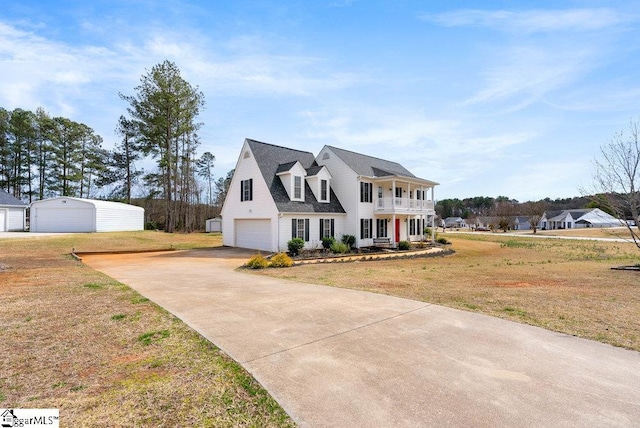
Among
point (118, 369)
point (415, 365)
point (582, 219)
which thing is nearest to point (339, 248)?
point (415, 365)

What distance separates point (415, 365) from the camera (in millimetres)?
3863

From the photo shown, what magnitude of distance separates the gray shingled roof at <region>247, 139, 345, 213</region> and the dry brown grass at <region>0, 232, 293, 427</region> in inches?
518

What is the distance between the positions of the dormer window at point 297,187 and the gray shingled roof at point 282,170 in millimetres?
503

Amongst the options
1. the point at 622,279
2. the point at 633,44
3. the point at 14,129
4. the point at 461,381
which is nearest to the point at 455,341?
the point at 461,381

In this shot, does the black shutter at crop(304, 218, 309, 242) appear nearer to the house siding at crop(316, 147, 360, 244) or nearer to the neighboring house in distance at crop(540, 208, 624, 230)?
the house siding at crop(316, 147, 360, 244)

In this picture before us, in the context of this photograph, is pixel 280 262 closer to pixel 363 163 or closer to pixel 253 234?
pixel 253 234

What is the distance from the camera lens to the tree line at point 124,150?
3412 cm

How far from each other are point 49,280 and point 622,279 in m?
18.8

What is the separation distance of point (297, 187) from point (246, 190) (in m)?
3.70

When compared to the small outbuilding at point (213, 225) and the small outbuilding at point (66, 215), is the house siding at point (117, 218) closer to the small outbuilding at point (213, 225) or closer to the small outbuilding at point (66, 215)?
the small outbuilding at point (66, 215)

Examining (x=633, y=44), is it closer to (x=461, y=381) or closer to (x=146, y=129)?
(x=461, y=381)

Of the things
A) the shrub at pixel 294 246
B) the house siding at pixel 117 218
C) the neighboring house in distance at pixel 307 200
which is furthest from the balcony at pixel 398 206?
the house siding at pixel 117 218

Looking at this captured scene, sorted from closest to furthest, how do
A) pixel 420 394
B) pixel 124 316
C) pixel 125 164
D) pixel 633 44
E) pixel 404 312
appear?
pixel 420 394 → pixel 124 316 → pixel 404 312 → pixel 633 44 → pixel 125 164

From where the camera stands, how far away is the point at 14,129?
122 ft
